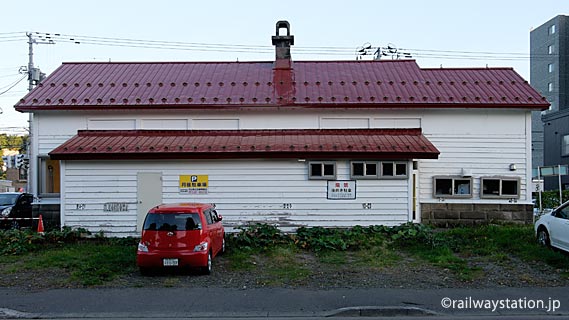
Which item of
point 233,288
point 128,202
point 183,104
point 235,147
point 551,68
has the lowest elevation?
point 233,288

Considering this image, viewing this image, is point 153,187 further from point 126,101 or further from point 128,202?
point 126,101

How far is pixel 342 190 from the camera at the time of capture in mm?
16719

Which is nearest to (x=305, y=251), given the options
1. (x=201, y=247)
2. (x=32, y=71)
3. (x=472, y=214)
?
(x=201, y=247)

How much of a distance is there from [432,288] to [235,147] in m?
8.11

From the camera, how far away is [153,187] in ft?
55.4

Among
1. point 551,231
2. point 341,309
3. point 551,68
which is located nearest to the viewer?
point 341,309

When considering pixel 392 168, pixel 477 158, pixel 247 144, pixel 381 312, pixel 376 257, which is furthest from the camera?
pixel 477 158

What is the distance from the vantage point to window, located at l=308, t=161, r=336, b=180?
16.7 meters

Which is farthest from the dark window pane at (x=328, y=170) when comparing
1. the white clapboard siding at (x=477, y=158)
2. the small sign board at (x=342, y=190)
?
the white clapboard siding at (x=477, y=158)

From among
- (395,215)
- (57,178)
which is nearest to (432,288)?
(395,215)

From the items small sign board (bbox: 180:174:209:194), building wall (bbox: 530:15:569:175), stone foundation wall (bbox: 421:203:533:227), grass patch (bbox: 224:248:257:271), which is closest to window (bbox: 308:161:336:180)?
small sign board (bbox: 180:174:209:194)

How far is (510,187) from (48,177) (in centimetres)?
1576

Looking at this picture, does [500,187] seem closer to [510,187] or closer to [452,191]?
[510,187]

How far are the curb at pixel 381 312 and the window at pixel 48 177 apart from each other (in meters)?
13.5
